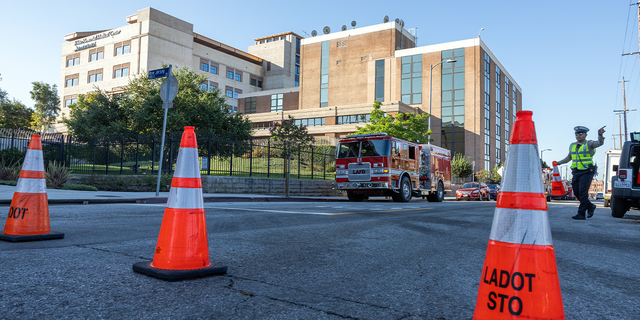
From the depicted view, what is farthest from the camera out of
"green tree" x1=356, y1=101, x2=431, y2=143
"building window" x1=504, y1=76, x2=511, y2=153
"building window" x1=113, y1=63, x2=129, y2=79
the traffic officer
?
"building window" x1=504, y1=76, x2=511, y2=153

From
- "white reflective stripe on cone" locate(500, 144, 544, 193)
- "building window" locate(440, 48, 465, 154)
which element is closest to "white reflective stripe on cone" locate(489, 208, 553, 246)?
"white reflective stripe on cone" locate(500, 144, 544, 193)

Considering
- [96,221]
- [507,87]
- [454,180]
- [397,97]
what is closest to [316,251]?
[96,221]

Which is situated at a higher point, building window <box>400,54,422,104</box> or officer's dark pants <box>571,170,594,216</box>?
building window <box>400,54,422,104</box>

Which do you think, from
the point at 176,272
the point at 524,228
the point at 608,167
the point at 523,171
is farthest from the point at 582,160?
the point at 608,167

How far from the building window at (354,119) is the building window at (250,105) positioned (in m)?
22.3

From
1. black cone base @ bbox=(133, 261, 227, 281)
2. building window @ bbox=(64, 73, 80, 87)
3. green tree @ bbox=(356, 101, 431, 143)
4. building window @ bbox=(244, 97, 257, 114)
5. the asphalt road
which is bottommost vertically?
the asphalt road

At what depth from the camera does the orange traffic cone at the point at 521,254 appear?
2104 millimetres

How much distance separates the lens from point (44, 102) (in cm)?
6844

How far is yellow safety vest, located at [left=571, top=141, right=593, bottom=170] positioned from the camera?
10.2 metres

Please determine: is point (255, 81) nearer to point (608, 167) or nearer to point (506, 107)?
point (506, 107)

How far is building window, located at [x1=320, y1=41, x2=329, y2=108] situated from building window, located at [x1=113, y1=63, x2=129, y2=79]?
2956 cm

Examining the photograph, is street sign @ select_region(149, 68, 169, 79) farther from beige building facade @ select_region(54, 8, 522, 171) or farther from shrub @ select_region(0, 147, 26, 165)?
beige building facade @ select_region(54, 8, 522, 171)

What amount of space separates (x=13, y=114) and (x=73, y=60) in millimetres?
16881

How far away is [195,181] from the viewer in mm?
3695
